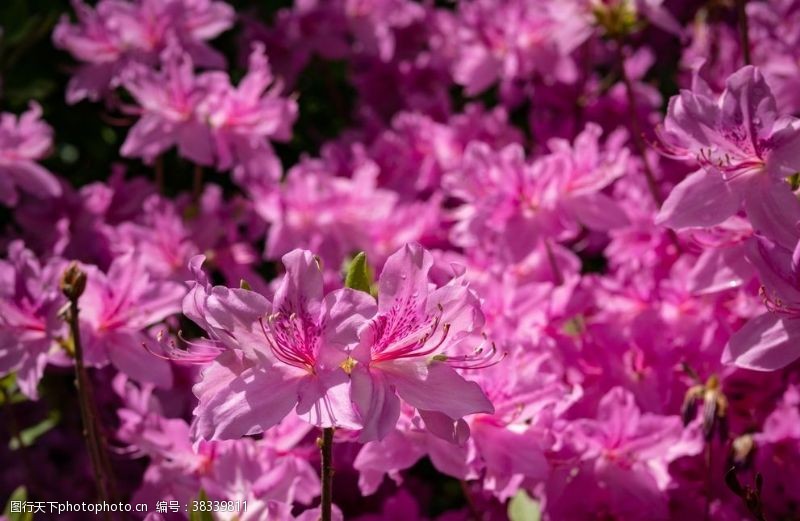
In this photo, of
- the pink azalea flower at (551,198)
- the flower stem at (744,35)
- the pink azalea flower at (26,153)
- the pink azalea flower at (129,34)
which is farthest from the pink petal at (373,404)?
the pink azalea flower at (129,34)

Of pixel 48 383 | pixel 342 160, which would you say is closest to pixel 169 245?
pixel 48 383

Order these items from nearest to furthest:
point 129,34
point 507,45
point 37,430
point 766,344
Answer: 1. point 766,344
2. point 37,430
3. point 129,34
4. point 507,45

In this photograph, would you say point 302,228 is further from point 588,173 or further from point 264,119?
point 588,173

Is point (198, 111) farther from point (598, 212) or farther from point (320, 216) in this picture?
point (598, 212)

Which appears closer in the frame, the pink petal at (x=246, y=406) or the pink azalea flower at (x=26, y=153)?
the pink petal at (x=246, y=406)

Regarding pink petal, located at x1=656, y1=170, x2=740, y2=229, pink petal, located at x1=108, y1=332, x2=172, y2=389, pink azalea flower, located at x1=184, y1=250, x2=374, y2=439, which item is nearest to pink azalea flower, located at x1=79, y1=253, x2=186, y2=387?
pink petal, located at x1=108, y1=332, x2=172, y2=389

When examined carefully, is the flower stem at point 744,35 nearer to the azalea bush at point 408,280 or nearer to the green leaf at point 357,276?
the azalea bush at point 408,280

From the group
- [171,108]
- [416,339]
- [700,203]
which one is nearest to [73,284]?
[416,339]
